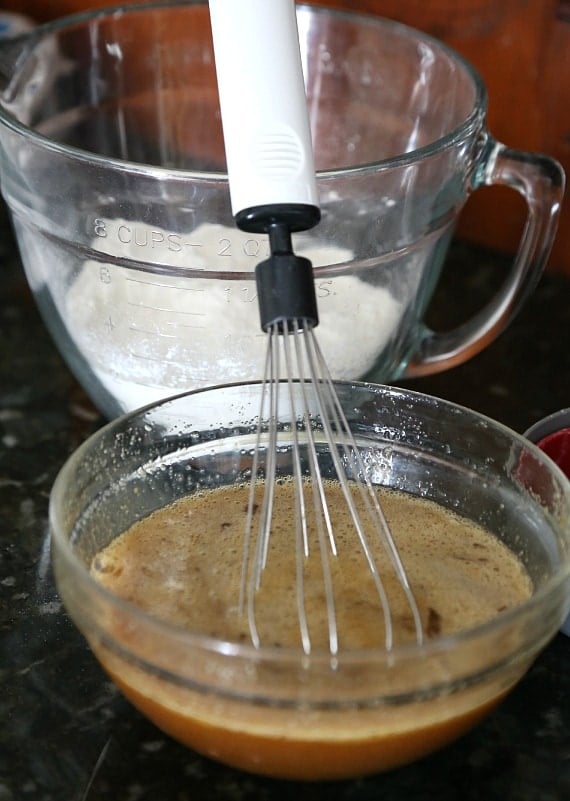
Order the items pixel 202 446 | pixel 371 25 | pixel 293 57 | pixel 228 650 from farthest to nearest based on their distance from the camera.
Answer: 1. pixel 371 25
2. pixel 202 446
3. pixel 293 57
4. pixel 228 650

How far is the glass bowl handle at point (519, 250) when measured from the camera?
73 cm

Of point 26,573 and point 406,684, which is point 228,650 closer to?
point 406,684

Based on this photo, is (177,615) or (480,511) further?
(480,511)

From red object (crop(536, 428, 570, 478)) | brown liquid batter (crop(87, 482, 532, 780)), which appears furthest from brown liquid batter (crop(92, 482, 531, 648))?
red object (crop(536, 428, 570, 478))

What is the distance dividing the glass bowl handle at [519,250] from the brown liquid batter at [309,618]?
0.19 meters

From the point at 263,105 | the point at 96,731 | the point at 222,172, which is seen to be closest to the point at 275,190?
the point at 263,105

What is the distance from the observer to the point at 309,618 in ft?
1.68

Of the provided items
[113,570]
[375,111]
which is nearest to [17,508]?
[113,570]

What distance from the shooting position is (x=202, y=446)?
0.65 m

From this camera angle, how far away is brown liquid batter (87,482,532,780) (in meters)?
0.45

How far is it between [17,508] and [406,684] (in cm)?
37

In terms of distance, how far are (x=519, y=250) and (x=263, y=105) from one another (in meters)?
0.32

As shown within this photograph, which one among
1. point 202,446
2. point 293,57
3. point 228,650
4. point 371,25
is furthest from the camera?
point 371,25

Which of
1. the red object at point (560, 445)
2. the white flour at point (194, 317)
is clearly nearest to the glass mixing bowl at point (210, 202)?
the white flour at point (194, 317)
